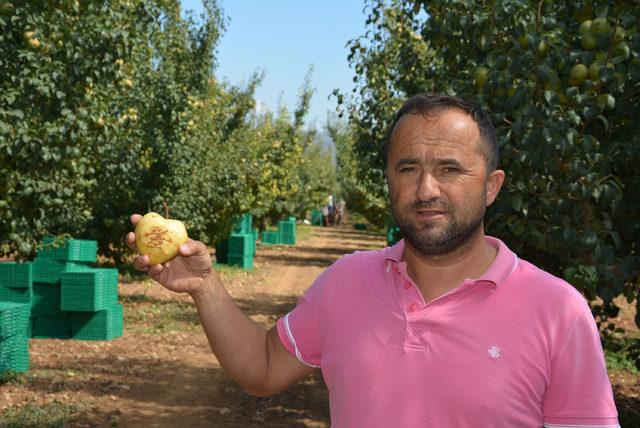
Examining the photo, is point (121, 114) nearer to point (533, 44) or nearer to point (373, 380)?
point (533, 44)

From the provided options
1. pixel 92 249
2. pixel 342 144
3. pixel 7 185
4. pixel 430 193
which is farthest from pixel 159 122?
pixel 342 144

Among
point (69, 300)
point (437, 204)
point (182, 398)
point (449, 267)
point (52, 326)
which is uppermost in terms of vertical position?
point (437, 204)

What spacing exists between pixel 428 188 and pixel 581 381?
24.3 inches

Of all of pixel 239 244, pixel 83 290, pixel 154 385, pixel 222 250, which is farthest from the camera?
pixel 222 250

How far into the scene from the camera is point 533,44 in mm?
4059

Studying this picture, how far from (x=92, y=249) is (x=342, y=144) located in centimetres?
3218

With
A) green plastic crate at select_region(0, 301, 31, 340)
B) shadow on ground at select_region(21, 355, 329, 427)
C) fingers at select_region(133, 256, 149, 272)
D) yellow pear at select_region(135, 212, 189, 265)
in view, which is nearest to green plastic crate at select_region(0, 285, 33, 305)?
shadow on ground at select_region(21, 355, 329, 427)

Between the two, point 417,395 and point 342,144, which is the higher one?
point 342,144

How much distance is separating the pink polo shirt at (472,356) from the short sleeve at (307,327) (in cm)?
12

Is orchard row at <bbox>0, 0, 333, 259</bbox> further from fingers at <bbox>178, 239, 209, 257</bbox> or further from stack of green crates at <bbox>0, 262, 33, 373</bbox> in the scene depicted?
fingers at <bbox>178, 239, 209, 257</bbox>

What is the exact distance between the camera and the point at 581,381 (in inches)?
69.2

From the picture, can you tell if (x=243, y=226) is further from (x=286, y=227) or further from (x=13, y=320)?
(x=13, y=320)

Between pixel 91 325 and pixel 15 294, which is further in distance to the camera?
pixel 91 325

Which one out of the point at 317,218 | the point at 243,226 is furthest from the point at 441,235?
the point at 317,218
